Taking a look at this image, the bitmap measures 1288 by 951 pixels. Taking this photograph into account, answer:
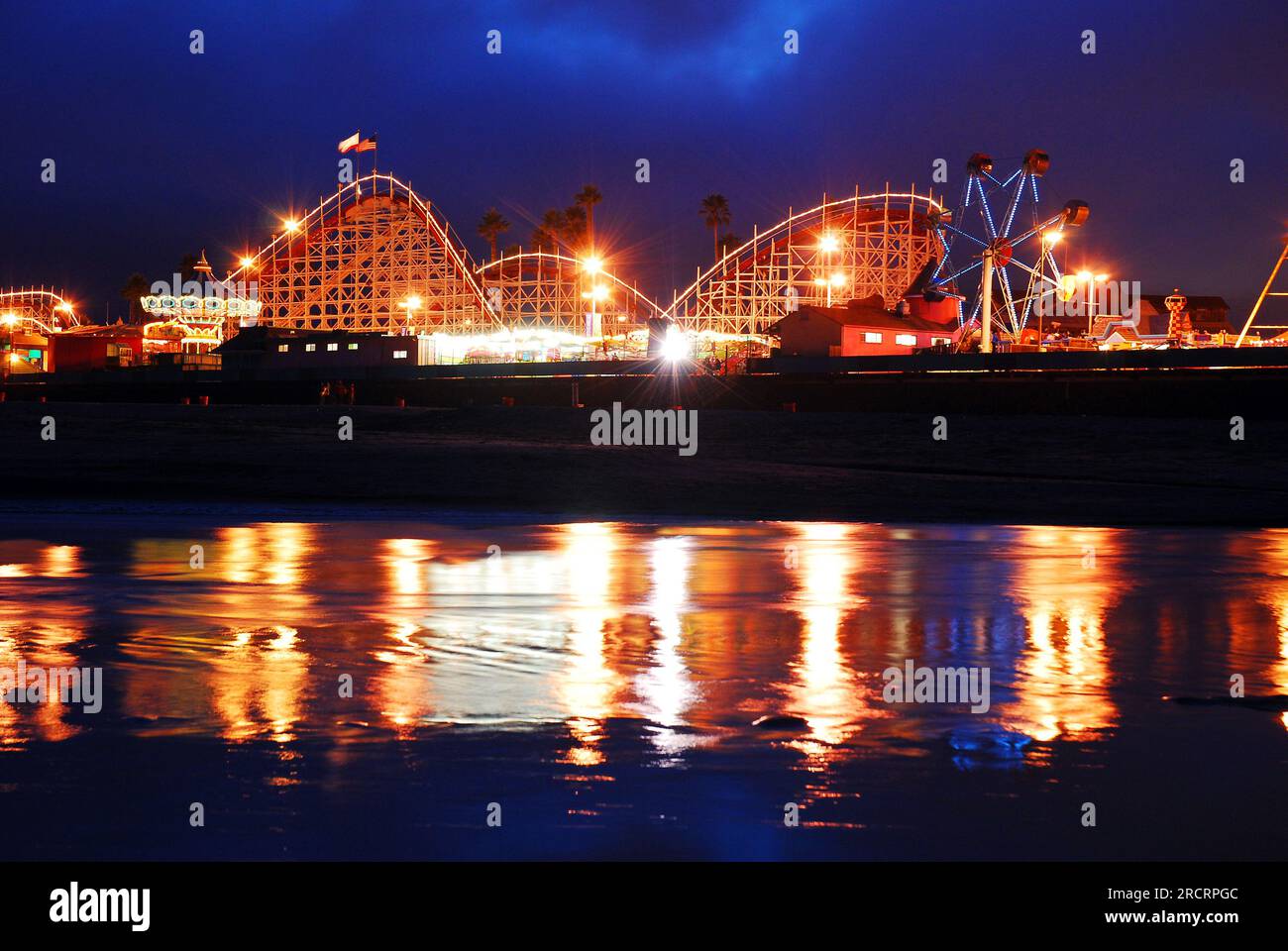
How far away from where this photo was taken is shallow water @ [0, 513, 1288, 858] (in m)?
6.34

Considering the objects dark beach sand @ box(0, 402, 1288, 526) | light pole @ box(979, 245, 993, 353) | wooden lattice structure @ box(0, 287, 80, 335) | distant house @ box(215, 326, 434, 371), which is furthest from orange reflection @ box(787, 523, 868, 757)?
wooden lattice structure @ box(0, 287, 80, 335)

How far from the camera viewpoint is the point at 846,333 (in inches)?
2901

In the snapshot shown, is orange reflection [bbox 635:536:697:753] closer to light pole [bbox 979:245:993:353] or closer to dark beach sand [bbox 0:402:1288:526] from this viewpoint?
dark beach sand [bbox 0:402:1288:526]

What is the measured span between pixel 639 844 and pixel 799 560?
1114cm

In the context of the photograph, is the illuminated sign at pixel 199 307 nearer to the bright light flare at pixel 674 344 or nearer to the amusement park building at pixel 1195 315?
the bright light flare at pixel 674 344

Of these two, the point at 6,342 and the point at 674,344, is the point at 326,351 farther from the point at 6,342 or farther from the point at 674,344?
the point at 6,342

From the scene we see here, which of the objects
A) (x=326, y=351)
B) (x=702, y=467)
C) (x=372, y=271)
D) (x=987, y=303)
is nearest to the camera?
(x=702, y=467)

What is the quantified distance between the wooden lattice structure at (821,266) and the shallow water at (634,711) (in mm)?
72885

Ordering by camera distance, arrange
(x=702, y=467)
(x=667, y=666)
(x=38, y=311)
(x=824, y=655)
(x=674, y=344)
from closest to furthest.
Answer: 1. (x=667, y=666)
2. (x=824, y=655)
3. (x=702, y=467)
4. (x=674, y=344)
5. (x=38, y=311)

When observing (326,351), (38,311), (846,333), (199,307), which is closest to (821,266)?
(846,333)

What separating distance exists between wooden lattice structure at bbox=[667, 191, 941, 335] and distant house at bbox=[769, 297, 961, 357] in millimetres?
7973

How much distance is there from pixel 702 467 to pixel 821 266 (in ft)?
201

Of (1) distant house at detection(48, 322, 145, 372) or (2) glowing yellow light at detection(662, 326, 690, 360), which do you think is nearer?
(2) glowing yellow light at detection(662, 326, 690, 360)

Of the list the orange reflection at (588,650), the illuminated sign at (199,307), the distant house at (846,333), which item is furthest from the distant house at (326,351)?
the orange reflection at (588,650)
